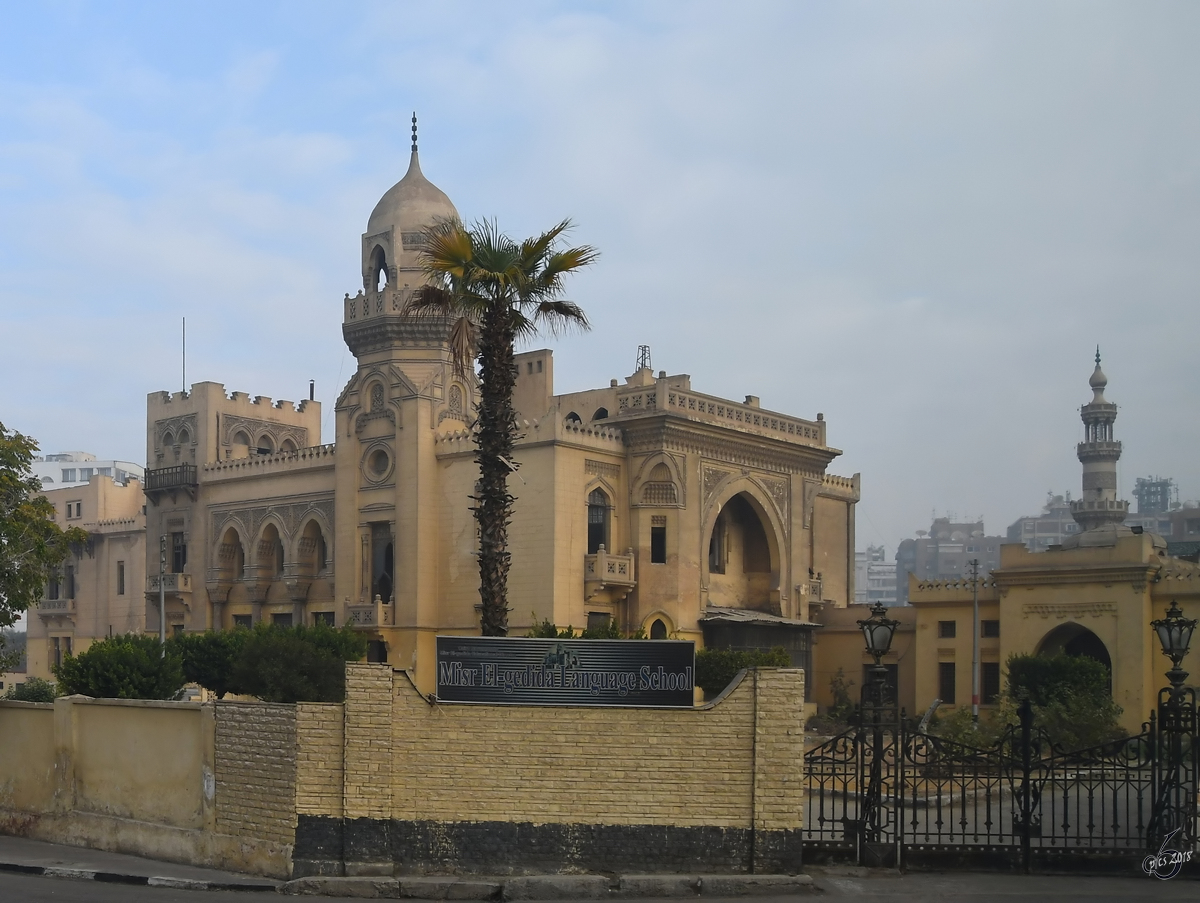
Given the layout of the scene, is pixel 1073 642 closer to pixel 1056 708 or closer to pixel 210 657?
pixel 1056 708

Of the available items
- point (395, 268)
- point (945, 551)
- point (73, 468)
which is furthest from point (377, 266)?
point (945, 551)

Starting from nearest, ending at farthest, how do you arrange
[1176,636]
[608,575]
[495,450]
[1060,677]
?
1. [1176,636]
2. [495,450]
3. [1060,677]
4. [608,575]

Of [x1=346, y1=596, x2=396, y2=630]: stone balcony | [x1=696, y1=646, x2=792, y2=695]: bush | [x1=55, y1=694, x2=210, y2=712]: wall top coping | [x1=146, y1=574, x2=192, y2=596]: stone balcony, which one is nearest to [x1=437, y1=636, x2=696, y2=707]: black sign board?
[x1=55, y1=694, x2=210, y2=712]: wall top coping

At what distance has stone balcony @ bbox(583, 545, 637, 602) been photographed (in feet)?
116

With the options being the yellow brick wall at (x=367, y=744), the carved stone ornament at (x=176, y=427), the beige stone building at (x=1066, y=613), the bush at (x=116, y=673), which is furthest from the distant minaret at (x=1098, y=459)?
the yellow brick wall at (x=367, y=744)

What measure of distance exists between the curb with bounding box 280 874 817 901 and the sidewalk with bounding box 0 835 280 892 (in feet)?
2.79

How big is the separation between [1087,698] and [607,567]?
12.6 meters

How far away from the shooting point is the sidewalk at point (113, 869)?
45.5 feet

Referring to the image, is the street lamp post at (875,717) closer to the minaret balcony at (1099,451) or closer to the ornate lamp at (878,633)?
the ornate lamp at (878,633)

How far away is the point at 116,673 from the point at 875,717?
43.5ft

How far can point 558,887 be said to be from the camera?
13.3 m

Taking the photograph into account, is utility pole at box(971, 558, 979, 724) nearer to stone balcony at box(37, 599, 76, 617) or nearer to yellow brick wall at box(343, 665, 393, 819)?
yellow brick wall at box(343, 665, 393, 819)

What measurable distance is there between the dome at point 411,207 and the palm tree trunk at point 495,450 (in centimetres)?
2333

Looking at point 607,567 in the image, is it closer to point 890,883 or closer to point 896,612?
point 896,612
